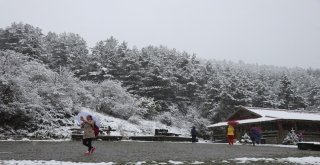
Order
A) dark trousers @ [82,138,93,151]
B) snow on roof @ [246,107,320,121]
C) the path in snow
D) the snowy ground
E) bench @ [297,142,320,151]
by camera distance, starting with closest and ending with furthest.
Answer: the snowy ground → the path in snow → dark trousers @ [82,138,93,151] → bench @ [297,142,320,151] → snow on roof @ [246,107,320,121]

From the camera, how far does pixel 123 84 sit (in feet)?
205

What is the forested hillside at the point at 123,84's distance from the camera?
38812 millimetres

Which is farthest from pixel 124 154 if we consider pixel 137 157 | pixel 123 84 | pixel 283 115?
pixel 123 84

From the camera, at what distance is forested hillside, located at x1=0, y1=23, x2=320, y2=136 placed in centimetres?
3881

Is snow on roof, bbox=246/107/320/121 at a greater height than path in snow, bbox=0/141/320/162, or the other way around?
snow on roof, bbox=246/107/320/121

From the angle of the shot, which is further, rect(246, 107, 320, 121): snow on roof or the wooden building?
rect(246, 107, 320, 121): snow on roof

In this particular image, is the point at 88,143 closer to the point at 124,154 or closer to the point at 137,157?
the point at 124,154

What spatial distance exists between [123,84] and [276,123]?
2886 centimetres

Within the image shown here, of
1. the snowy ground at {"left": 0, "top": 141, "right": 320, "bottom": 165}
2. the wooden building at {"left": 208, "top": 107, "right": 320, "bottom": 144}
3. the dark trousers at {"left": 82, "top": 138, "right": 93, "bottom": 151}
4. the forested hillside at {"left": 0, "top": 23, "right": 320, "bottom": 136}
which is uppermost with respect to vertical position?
the forested hillside at {"left": 0, "top": 23, "right": 320, "bottom": 136}

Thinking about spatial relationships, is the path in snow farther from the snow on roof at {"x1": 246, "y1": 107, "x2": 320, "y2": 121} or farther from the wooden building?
the snow on roof at {"x1": 246, "y1": 107, "x2": 320, "y2": 121}

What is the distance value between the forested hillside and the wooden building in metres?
14.4

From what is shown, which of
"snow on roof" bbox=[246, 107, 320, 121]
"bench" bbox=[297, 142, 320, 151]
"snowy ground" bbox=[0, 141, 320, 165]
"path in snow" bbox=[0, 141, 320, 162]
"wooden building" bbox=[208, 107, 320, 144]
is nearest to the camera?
"snowy ground" bbox=[0, 141, 320, 165]

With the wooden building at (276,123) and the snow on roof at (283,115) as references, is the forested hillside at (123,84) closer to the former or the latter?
the wooden building at (276,123)

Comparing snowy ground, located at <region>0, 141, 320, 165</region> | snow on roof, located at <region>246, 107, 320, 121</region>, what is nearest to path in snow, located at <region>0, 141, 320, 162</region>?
snowy ground, located at <region>0, 141, 320, 165</region>
